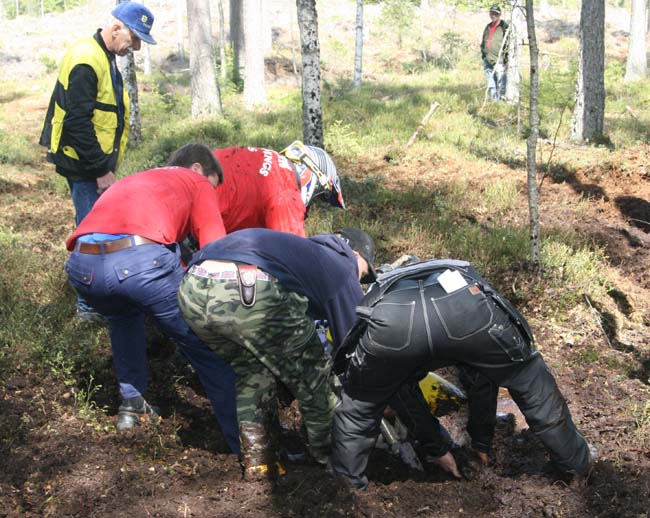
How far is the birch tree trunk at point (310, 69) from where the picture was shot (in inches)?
285

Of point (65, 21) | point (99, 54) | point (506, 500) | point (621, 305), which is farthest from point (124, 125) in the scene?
point (65, 21)

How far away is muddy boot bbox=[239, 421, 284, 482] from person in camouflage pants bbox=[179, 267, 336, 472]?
4 centimetres

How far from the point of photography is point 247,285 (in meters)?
2.83

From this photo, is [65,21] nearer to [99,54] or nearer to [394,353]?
[99,54]

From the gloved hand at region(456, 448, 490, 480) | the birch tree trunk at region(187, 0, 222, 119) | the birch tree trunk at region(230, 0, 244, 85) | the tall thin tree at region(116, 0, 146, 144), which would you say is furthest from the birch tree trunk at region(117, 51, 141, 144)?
the gloved hand at region(456, 448, 490, 480)

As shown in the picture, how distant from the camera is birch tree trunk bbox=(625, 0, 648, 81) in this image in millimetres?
16984

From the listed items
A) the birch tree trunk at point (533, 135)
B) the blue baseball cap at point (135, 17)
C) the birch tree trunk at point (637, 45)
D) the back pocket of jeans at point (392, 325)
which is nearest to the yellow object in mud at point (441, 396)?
the back pocket of jeans at point (392, 325)

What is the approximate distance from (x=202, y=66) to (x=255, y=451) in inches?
447

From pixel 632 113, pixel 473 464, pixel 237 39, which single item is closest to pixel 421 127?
pixel 632 113

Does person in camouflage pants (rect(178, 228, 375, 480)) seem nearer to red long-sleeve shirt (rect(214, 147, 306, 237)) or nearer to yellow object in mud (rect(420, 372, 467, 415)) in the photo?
red long-sleeve shirt (rect(214, 147, 306, 237))

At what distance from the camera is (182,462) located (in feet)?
11.6

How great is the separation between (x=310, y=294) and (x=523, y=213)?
4.72m

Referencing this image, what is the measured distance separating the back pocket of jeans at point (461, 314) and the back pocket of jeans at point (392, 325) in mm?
133

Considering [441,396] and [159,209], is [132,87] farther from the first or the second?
[441,396]
